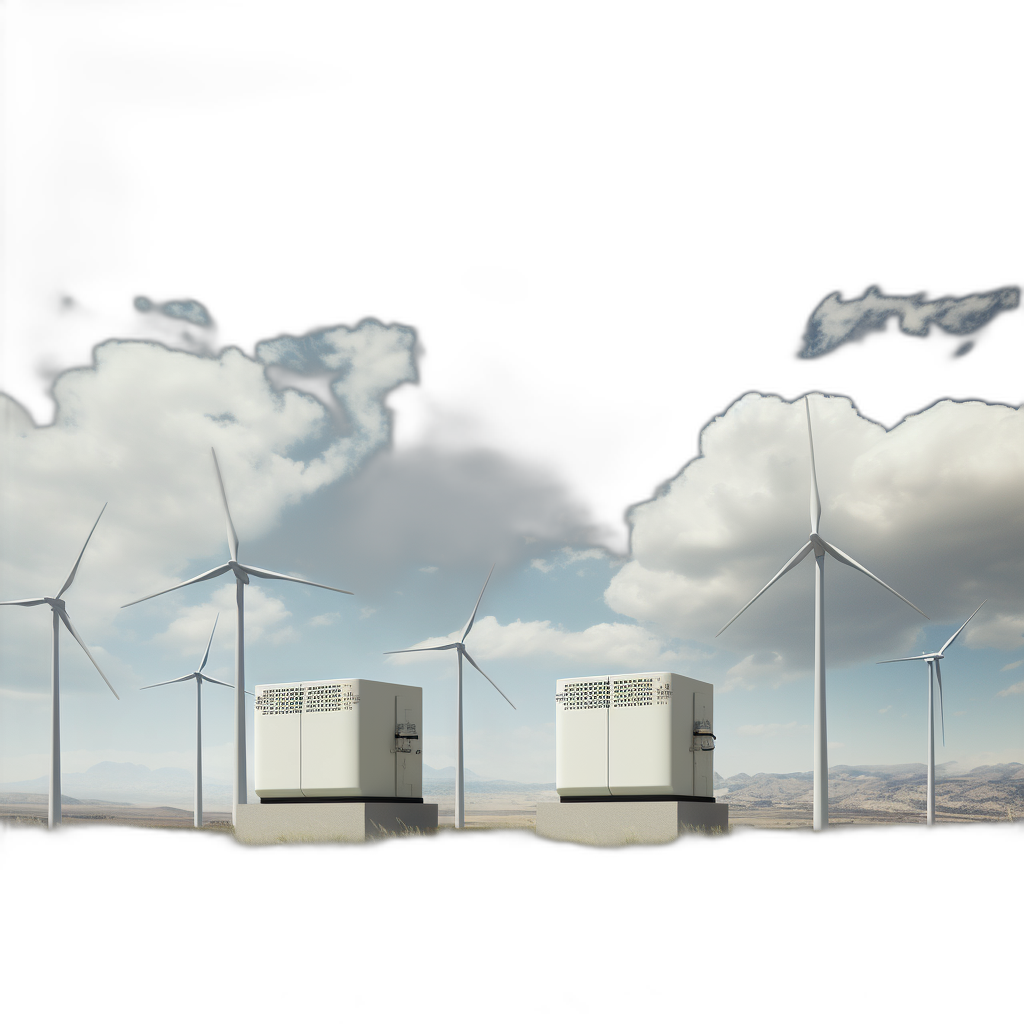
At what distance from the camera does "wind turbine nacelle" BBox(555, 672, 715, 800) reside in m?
30.1

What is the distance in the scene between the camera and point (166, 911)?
28.3 m

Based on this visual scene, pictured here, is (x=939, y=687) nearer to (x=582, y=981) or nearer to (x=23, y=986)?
(x=582, y=981)

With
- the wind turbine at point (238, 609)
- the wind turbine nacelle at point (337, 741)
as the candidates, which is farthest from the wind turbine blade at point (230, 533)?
the wind turbine nacelle at point (337, 741)

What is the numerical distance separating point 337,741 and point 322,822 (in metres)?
2.68

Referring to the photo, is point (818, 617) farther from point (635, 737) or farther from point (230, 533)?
point (230, 533)

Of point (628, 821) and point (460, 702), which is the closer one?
point (628, 821)

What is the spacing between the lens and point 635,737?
99.9ft

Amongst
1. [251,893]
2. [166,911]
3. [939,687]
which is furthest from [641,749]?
[939,687]

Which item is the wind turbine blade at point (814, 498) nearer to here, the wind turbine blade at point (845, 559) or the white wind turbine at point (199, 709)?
the wind turbine blade at point (845, 559)

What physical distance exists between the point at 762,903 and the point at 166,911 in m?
16.4

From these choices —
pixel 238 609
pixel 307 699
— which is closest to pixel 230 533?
pixel 238 609

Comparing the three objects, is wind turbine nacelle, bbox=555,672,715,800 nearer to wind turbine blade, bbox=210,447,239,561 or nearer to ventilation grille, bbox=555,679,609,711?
ventilation grille, bbox=555,679,609,711

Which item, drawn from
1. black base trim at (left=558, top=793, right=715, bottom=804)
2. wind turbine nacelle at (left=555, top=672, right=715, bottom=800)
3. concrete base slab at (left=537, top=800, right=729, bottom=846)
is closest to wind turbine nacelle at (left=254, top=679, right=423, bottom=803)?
concrete base slab at (left=537, top=800, right=729, bottom=846)

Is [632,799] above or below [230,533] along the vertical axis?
below
